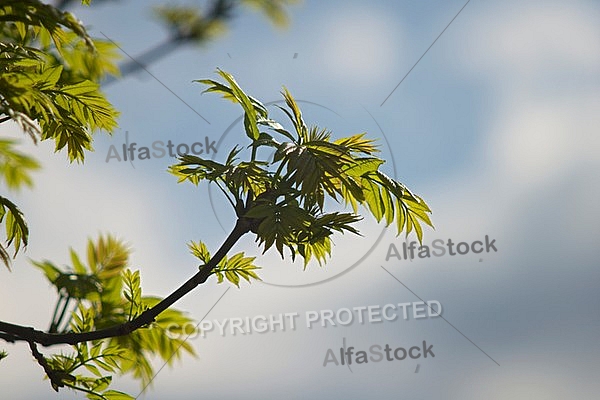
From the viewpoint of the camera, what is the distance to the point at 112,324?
2.58ft

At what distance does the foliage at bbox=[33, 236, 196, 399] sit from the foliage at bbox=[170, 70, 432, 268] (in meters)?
0.11

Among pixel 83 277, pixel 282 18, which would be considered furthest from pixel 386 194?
pixel 282 18

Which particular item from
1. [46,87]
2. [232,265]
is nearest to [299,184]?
[232,265]

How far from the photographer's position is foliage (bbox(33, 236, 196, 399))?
73cm

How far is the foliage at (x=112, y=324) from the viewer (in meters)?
0.73

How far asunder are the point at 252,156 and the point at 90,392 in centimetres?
30

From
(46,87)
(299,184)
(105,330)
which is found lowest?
(105,330)

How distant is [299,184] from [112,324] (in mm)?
288

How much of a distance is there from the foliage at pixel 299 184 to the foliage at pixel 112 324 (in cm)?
11

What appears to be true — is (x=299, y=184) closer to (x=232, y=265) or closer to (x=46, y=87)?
(x=232, y=265)

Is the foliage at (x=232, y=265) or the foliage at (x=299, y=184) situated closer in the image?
the foliage at (x=299, y=184)

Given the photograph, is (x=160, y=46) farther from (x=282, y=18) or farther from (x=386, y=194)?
(x=386, y=194)

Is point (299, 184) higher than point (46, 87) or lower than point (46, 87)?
lower

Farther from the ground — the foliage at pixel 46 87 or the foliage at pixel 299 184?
the foliage at pixel 46 87
